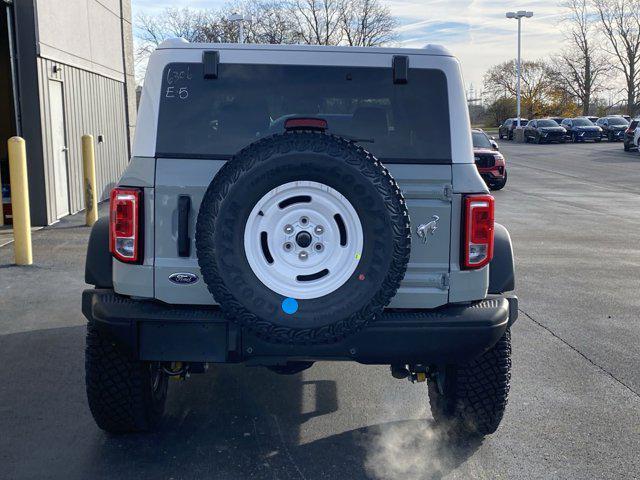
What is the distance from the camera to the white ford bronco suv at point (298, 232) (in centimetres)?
346

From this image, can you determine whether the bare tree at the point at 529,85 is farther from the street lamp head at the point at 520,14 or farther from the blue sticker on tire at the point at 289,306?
the blue sticker on tire at the point at 289,306

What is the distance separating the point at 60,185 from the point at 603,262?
8604 millimetres

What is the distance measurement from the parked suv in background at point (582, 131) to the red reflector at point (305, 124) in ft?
157

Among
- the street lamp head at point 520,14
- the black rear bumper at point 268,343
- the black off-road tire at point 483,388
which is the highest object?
the street lamp head at point 520,14

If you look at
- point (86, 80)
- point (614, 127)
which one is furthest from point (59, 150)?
point (614, 127)

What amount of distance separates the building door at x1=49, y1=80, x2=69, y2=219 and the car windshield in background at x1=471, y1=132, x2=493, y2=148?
33.3ft

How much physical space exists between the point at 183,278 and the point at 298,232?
0.67 m

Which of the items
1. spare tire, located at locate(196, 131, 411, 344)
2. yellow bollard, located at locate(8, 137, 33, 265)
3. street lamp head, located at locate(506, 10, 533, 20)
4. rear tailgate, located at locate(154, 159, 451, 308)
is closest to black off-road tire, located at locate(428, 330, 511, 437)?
rear tailgate, located at locate(154, 159, 451, 308)

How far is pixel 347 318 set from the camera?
3.46 metres

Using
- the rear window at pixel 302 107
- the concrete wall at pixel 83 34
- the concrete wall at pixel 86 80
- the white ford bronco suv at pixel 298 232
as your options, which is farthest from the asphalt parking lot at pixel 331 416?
the concrete wall at pixel 83 34

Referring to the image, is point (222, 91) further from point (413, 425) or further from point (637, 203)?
point (637, 203)

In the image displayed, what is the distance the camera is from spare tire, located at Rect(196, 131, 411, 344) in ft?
11.3

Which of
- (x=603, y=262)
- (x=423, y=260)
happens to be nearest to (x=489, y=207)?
(x=423, y=260)

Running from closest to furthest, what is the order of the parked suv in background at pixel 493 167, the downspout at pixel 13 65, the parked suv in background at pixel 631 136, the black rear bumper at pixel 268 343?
the black rear bumper at pixel 268 343 → the downspout at pixel 13 65 → the parked suv in background at pixel 493 167 → the parked suv in background at pixel 631 136
